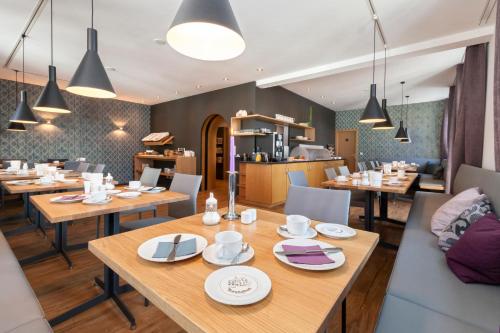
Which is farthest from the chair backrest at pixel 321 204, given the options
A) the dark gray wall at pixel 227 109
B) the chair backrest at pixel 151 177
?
the dark gray wall at pixel 227 109

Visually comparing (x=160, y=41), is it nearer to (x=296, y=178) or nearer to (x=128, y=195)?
(x=128, y=195)

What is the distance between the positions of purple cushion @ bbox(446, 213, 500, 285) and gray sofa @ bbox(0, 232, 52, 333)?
6.25 feet

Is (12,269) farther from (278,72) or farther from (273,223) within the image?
(278,72)

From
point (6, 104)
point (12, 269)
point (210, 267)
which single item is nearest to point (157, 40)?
point (12, 269)

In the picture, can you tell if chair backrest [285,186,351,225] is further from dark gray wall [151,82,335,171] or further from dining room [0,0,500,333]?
dark gray wall [151,82,335,171]

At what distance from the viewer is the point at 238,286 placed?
62 centimetres

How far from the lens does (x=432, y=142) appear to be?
25.0ft

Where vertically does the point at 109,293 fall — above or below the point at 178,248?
below

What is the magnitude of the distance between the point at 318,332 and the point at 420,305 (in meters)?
0.86

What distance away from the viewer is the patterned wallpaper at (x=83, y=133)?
564 cm

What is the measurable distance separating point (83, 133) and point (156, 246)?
742 centimetres

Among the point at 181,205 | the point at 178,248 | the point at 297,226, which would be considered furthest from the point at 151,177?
the point at 297,226

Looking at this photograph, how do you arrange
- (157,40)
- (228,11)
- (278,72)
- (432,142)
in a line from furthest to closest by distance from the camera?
(432,142), (278,72), (157,40), (228,11)

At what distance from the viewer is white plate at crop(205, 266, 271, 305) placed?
1.87 ft
